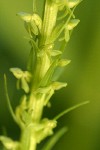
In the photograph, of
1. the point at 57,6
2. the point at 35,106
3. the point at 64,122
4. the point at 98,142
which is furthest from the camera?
the point at 64,122

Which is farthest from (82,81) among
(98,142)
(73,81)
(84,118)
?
(98,142)

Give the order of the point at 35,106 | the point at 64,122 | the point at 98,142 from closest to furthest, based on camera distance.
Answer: the point at 35,106 → the point at 98,142 → the point at 64,122

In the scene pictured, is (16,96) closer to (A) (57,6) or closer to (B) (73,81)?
(B) (73,81)

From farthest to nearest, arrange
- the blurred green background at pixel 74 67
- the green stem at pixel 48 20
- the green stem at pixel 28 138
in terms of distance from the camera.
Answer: the blurred green background at pixel 74 67 < the green stem at pixel 28 138 < the green stem at pixel 48 20

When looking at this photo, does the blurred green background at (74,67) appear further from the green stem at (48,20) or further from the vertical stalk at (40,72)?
the green stem at (48,20)

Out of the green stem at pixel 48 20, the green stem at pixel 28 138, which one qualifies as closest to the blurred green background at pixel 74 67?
the green stem at pixel 28 138

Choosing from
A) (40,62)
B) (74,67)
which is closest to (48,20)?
Answer: (40,62)

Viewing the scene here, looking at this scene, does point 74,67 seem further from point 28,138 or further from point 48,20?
point 48,20
